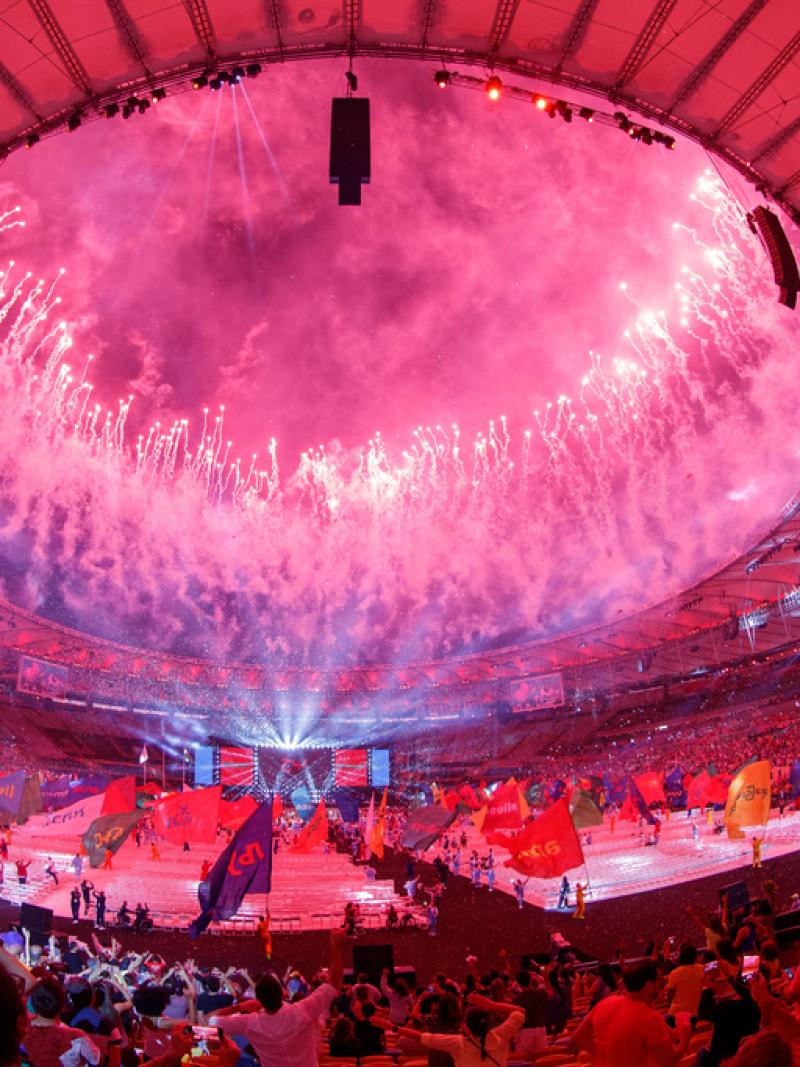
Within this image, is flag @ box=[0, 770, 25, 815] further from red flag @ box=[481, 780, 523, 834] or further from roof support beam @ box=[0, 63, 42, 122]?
roof support beam @ box=[0, 63, 42, 122]

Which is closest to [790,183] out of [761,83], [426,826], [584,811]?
[761,83]

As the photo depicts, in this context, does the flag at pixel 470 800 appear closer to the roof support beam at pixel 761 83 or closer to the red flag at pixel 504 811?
the red flag at pixel 504 811

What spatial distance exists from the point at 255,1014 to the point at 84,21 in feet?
43.4

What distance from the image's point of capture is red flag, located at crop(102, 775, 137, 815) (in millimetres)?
21562

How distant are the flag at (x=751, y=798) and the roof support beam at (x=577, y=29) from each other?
13.8m

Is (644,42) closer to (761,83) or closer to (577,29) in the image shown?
(577,29)

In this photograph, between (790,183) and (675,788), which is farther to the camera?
(675,788)

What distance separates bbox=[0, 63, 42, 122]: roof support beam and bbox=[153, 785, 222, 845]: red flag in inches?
543

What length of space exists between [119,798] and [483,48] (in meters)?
19.2

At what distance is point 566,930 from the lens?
71.3 ft

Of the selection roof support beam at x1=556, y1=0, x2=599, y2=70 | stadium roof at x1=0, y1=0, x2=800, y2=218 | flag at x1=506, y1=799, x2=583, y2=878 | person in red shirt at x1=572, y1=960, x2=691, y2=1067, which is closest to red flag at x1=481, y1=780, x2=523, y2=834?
flag at x1=506, y1=799, x2=583, y2=878

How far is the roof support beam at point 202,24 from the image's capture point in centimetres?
1280

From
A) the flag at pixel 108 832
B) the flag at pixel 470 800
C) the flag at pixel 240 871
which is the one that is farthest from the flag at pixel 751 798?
the flag at pixel 470 800

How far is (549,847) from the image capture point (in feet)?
53.2
